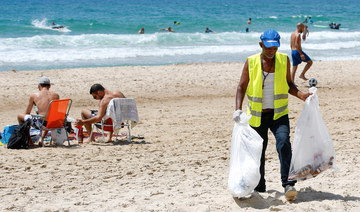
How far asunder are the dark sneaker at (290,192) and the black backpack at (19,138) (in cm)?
390

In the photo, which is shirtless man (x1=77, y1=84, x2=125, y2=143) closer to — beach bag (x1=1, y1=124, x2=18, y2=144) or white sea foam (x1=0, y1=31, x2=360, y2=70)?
beach bag (x1=1, y1=124, x2=18, y2=144)

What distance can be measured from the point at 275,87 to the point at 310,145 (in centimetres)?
57

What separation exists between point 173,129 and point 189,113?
1.28 m

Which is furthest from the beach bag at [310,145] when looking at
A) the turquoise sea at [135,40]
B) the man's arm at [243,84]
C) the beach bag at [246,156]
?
the turquoise sea at [135,40]

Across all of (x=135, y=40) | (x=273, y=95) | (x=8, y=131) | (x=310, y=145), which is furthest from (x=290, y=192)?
(x=135, y=40)

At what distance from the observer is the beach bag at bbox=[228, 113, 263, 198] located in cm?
388

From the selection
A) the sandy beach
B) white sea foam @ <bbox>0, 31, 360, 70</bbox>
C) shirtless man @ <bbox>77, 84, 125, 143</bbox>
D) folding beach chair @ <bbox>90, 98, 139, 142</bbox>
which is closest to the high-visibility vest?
the sandy beach

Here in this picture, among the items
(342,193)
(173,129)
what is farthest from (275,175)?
(173,129)

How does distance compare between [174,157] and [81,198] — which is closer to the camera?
[81,198]

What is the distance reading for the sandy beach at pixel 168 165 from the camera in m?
4.22

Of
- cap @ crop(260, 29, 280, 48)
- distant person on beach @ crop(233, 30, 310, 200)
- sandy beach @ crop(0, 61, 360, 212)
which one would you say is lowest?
sandy beach @ crop(0, 61, 360, 212)

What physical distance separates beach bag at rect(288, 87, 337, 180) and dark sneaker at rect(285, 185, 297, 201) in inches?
3.7

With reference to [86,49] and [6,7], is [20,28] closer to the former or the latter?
[86,49]

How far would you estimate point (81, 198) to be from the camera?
4.50m
